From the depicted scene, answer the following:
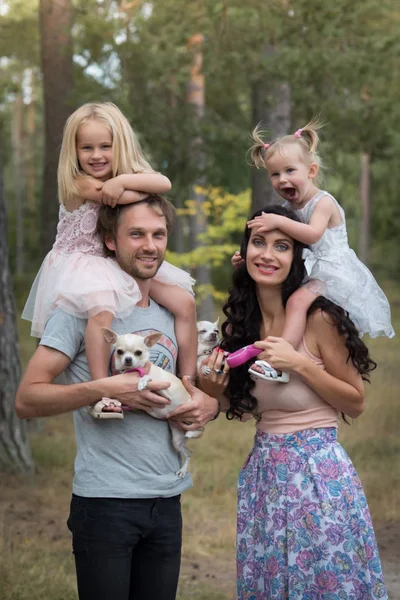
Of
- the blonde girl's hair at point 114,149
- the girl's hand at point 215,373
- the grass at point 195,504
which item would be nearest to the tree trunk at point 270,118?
the grass at point 195,504

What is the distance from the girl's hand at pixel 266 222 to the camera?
364 centimetres

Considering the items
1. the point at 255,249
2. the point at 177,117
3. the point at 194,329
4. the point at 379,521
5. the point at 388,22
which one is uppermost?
the point at 388,22

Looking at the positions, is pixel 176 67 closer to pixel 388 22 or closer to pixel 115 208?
pixel 388 22

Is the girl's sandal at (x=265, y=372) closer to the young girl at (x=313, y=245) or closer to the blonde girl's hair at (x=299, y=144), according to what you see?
the young girl at (x=313, y=245)

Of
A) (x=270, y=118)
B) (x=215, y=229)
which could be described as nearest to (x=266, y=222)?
Result: (x=270, y=118)

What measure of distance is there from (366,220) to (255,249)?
29.7 metres

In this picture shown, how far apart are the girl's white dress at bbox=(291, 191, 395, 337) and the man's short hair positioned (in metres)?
0.60

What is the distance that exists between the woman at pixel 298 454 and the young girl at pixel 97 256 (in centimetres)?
32

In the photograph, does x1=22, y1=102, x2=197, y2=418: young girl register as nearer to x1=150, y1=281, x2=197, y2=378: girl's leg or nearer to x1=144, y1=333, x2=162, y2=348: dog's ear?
x1=150, y1=281, x2=197, y2=378: girl's leg

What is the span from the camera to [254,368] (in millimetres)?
3525

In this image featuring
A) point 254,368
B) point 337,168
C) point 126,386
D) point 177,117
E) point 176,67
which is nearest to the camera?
point 126,386

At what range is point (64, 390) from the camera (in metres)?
3.29

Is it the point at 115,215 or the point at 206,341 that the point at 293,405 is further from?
the point at 115,215

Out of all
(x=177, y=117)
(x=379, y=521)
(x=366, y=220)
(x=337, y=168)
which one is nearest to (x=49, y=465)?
(x=379, y=521)
